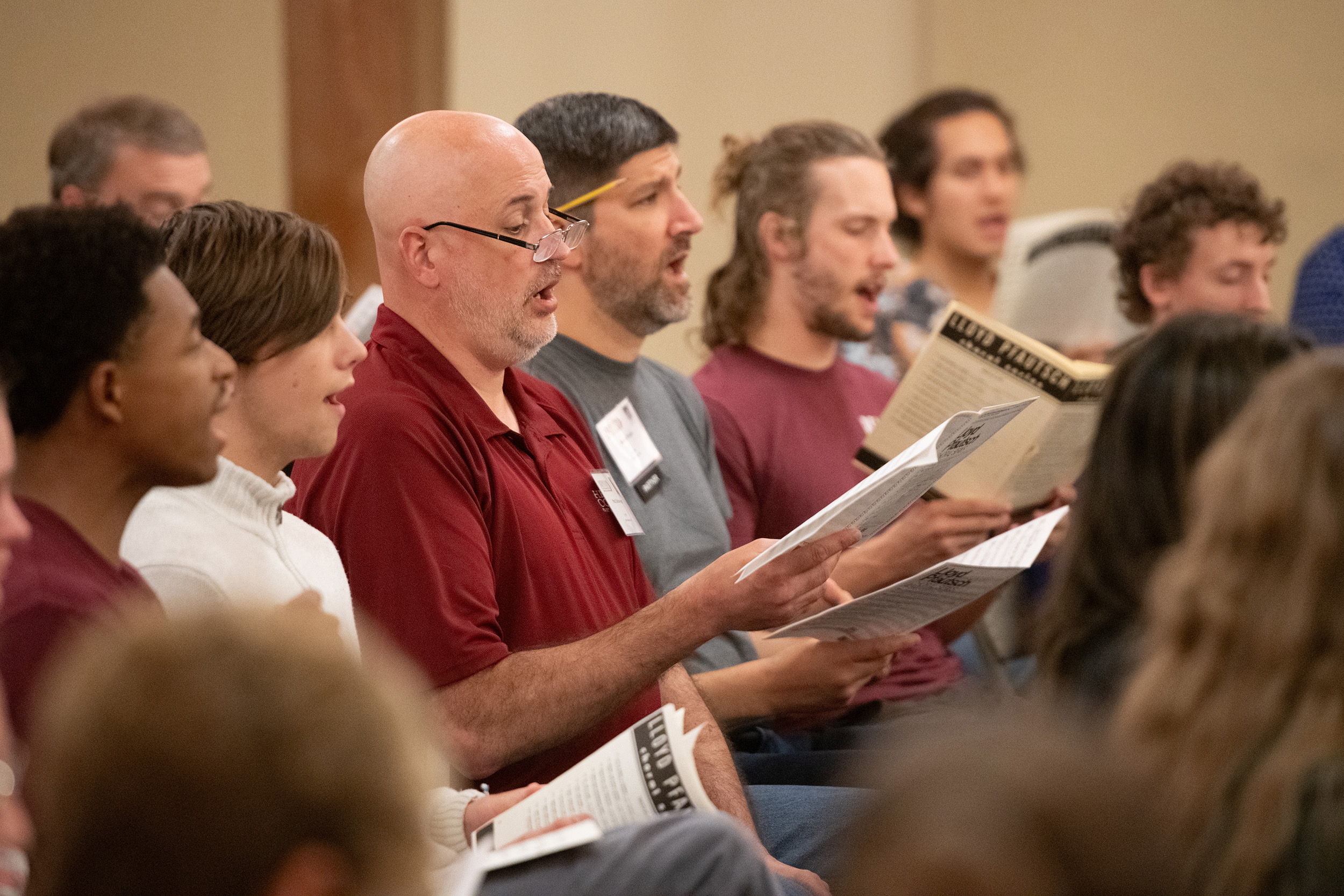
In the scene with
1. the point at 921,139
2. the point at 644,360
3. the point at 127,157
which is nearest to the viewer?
the point at 644,360

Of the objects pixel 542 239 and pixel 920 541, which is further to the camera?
pixel 920 541

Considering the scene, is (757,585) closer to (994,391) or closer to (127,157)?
(994,391)

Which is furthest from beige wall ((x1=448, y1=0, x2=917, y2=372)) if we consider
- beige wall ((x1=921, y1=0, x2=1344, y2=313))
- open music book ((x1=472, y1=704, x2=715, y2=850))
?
open music book ((x1=472, y1=704, x2=715, y2=850))

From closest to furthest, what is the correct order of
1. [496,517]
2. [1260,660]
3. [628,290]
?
[1260,660] → [496,517] → [628,290]

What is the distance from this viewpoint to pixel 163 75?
384cm

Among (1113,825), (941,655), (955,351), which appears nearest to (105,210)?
(1113,825)

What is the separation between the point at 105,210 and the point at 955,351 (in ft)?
4.45

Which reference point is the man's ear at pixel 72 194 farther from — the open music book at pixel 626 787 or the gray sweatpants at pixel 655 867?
the gray sweatpants at pixel 655 867

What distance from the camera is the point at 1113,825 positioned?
2.20 feet

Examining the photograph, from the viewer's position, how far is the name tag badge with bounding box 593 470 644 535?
79.7 inches

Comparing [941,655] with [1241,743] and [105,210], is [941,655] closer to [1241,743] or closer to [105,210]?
[1241,743]

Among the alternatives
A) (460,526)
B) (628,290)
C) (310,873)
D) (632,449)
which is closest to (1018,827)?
(310,873)

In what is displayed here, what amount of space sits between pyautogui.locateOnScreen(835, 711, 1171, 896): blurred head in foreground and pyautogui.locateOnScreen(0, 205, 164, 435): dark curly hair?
88 cm

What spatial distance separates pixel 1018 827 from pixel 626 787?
75 cm
